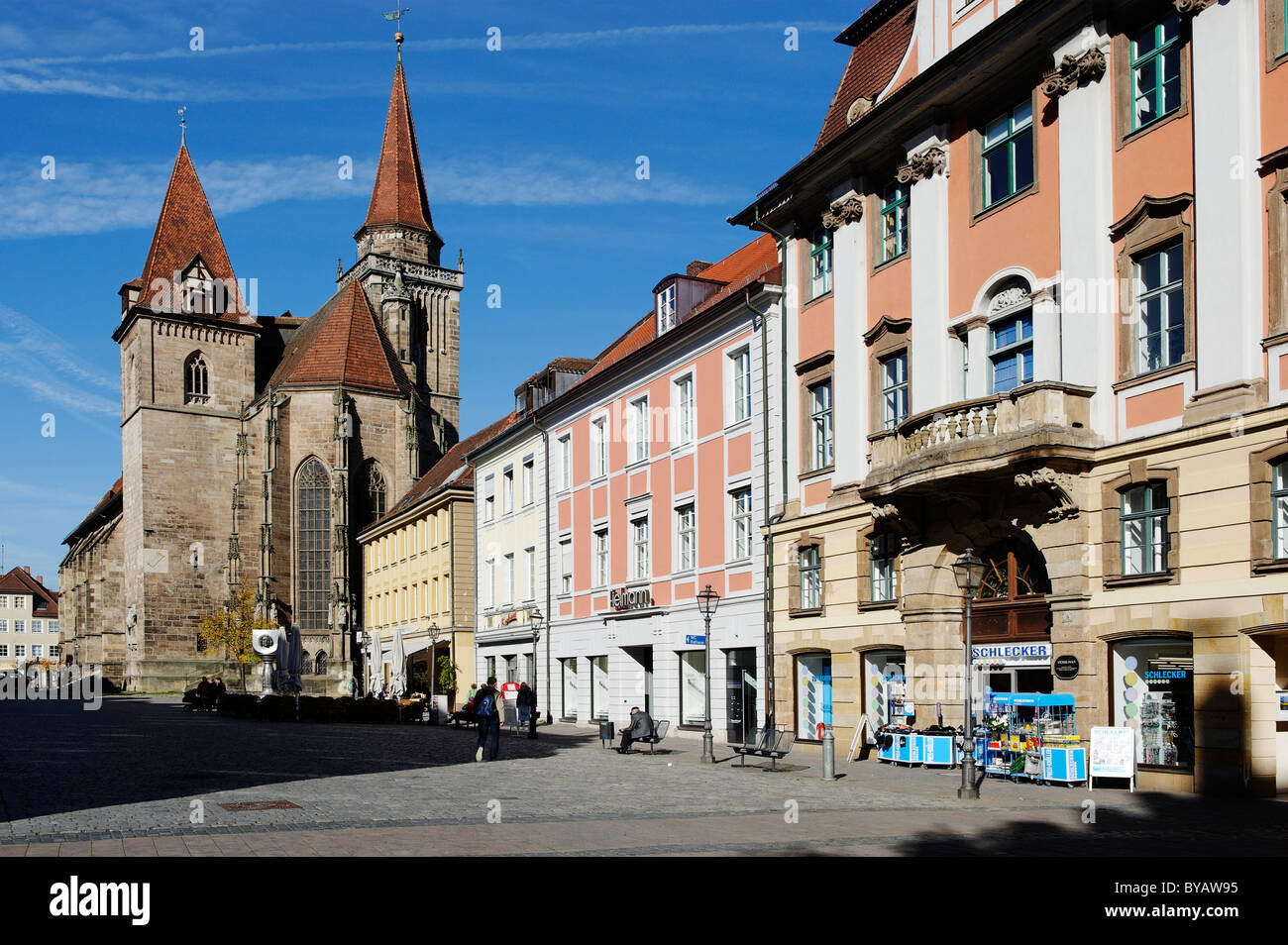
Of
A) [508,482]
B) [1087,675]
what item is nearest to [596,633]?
[508,482]

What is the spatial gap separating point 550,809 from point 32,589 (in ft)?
581

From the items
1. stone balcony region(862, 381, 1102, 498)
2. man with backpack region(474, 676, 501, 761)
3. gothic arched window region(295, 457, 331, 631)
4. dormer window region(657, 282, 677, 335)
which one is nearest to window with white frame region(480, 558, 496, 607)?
dormer window region(657, 282, 677, 335)

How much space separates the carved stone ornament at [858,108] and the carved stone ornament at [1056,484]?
9.57m

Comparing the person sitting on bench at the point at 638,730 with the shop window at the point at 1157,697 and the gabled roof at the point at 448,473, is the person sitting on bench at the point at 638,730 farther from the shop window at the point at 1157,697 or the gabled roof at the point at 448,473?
the gabled roof at the point at 448,473

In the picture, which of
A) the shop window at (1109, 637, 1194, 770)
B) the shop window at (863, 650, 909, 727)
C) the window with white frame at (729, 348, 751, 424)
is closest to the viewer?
the shop window at (1109, 637, 1194, 770)

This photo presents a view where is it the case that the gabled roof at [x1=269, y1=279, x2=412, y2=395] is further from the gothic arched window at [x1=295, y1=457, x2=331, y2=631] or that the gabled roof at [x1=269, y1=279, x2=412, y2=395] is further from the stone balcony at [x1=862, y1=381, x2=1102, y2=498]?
the stone balcony at [x1=862, y1=381, x2=1102, y2=498]

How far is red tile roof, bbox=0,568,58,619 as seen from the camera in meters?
174

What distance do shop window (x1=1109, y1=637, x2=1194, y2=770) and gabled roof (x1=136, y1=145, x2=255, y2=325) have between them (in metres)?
82.3

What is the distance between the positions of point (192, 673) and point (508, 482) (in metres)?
43.8

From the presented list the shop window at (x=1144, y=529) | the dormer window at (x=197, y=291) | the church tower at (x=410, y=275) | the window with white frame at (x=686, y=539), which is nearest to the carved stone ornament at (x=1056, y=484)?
the shop window at (x=1144, y=529)

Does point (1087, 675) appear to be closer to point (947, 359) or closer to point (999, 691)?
point (999, 691)

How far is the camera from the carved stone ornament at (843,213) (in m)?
26.8
